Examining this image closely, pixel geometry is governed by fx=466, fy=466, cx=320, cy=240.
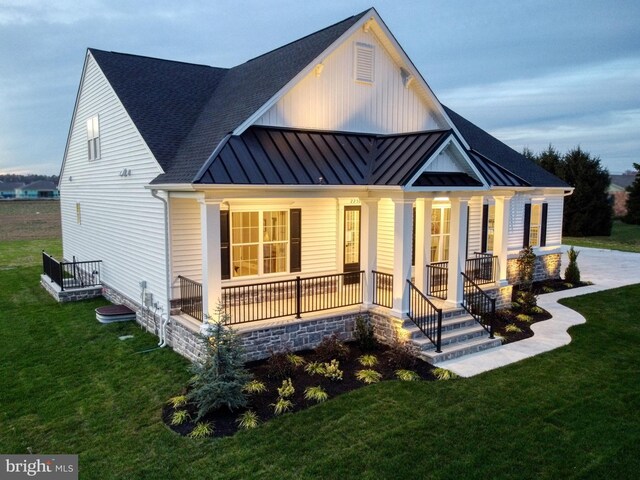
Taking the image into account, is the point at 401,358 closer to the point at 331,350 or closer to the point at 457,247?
the point at 331,350

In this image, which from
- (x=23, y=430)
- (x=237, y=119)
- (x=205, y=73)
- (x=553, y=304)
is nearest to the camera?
(x=23, y=430)

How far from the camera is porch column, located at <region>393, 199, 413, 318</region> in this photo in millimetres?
10625

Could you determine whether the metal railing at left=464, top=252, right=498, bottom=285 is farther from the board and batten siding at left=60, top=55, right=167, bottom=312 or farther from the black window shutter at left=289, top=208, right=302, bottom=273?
the board and batten siding at left=60, top=55, right=167, bottom=312

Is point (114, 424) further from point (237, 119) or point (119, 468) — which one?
point (237, 119)

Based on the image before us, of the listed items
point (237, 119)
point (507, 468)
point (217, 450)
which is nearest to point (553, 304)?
point (507, 468)

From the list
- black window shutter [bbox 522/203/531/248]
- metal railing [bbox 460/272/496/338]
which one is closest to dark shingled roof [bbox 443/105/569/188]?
black window shutter [bbox 522/203/531/248]

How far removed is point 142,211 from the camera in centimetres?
1246

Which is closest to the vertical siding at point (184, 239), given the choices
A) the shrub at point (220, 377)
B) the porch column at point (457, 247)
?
the shrub at point (220, 377)

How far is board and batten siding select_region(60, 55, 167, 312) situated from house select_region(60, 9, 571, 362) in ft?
0.29

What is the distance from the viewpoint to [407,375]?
365 inches

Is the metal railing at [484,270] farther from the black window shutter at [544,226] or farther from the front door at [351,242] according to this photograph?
the black window shutter at [544,226]

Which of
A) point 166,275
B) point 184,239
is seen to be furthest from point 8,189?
point 184,239

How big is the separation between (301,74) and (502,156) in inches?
455

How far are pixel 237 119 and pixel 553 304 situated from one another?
11.6 m
